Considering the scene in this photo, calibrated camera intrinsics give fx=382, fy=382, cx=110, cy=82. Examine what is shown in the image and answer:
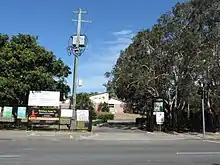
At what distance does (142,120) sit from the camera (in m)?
48.8

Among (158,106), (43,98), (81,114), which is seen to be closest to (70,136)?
(81,114)

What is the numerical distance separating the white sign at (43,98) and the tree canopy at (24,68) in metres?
0.49

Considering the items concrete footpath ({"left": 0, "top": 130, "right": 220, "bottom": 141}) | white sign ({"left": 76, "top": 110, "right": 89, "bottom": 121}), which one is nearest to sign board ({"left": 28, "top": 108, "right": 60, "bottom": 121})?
white sign ({"left": 76, "top": 110, "right": 89, "bottom": 121})

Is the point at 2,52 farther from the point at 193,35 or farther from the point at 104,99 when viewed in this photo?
the point at 104,99

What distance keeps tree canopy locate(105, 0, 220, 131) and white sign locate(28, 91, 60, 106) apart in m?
8.60

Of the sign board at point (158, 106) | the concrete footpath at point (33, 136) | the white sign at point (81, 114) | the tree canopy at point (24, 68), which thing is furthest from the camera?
the sign board at point (158, 106)

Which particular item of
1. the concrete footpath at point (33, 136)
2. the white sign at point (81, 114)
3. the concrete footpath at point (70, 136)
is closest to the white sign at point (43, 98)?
the white sign at point (81, 114)

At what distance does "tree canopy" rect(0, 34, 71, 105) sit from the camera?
1208 inches

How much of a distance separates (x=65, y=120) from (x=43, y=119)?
2.43 m

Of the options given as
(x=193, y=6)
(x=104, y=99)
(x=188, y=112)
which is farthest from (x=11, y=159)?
(x=104, y=99)

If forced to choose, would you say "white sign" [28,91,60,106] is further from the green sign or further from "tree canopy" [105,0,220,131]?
"tree canopy" [105,0,220,131]

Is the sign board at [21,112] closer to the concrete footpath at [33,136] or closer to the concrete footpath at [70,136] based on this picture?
the concrete footpath at [70,136]

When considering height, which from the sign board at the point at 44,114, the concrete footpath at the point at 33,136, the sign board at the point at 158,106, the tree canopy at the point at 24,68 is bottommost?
the concrete footpath at the point at 33,136

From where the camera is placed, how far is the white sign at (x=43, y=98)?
31.9 meters
